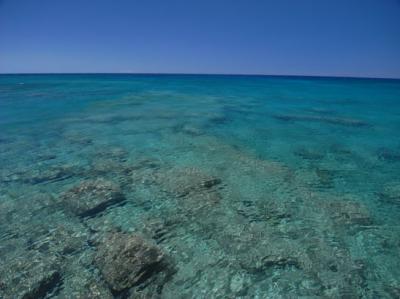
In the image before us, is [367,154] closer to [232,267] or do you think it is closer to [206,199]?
[206,199]

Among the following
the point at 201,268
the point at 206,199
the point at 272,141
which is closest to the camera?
the point at 201,268

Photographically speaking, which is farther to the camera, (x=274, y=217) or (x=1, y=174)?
(x=1, y=174)

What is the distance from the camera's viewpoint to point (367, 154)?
11273 millimetres

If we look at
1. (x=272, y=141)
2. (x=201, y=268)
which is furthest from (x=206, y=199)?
(x=272, y=141)

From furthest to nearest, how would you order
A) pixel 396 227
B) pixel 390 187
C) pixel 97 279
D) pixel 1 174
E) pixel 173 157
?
pixel 173 157
pixel 1 174
pixel 390 187
pixel 396 227
pixel 97 279

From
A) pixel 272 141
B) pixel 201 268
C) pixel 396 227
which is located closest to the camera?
pixel 201 268

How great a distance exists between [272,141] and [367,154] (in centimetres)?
363

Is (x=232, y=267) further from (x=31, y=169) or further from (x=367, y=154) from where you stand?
(x=367, y=154)

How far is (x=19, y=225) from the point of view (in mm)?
6168

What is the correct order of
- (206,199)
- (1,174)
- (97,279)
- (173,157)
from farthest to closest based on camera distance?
(173,157)
(1,174)
(206,199)
(97,279)

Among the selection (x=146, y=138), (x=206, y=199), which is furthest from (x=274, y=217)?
(x=146, y=138)

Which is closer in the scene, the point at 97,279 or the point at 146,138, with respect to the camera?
the point at 97,279

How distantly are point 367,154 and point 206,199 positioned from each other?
298 inches

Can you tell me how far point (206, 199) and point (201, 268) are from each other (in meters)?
2.26
